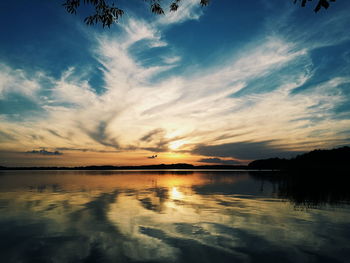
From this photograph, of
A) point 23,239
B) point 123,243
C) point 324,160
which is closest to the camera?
point 123,243

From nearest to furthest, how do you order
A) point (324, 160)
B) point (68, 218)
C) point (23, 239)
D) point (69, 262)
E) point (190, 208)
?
point (69, 262)
point (23, 239)
point (68, 218)
point (190, 208)
point (324, 160)

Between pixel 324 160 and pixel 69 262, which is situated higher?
pixel 324 160

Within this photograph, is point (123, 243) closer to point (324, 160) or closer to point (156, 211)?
point (156, 211)

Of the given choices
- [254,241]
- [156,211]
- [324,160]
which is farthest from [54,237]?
[324,160]

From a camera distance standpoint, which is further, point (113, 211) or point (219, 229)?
point (113, 211)

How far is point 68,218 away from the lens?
1677cm

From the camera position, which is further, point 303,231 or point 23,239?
point 303,231

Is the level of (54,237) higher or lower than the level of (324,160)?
lower

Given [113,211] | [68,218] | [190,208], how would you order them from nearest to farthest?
[68,218] → [113,211] → [190,208]

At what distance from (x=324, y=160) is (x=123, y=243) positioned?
167m

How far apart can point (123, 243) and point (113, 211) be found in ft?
26.4

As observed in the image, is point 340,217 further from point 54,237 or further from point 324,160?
point 324,160

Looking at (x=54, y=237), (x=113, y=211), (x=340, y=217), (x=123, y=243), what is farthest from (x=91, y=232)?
(x=340, y=217)

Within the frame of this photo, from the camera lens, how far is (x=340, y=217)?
1736 cm
